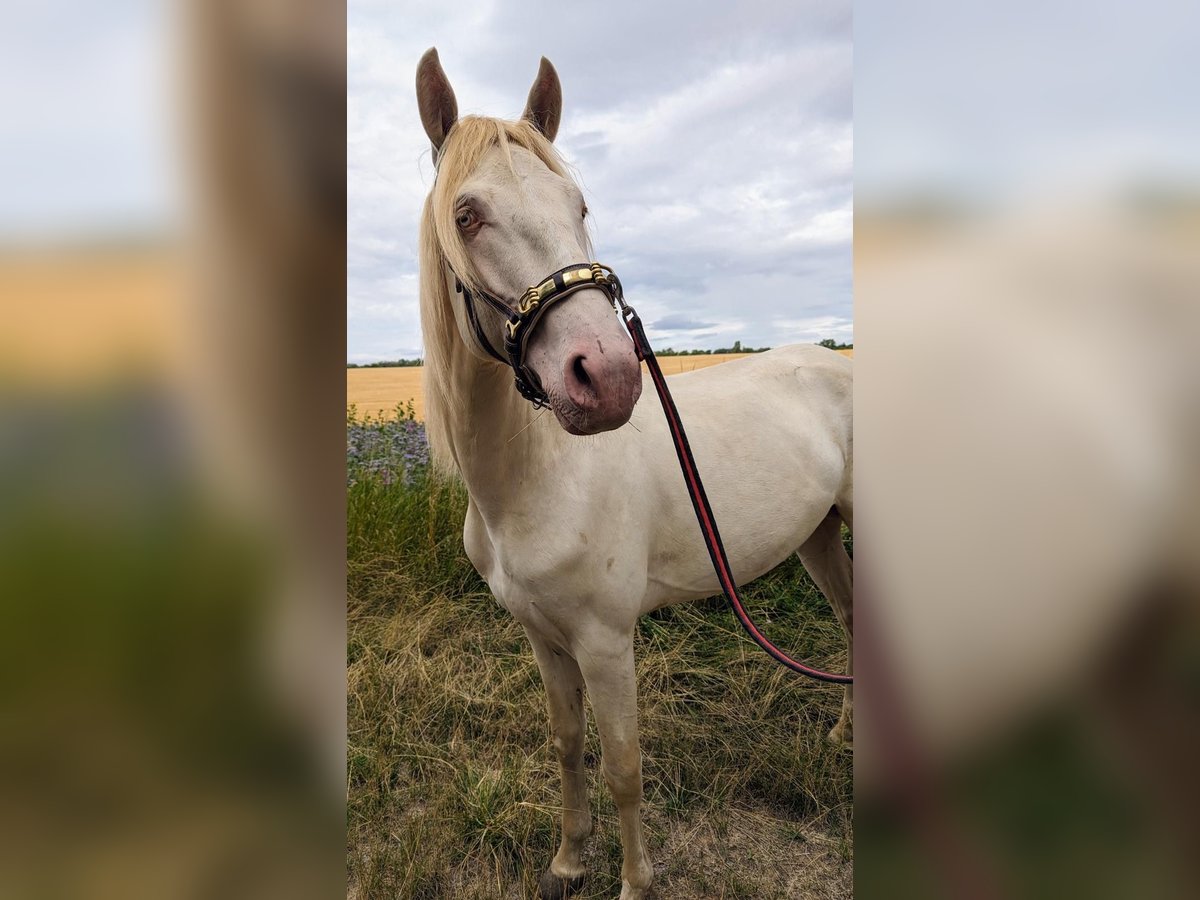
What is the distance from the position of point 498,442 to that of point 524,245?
48cm

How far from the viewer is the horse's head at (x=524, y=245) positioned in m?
1.01

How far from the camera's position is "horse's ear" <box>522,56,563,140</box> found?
4.52ft

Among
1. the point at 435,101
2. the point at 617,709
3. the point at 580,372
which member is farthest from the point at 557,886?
the point at 435,101

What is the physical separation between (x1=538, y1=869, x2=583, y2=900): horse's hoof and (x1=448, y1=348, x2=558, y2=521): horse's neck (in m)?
1.24

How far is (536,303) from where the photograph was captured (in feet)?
3.50

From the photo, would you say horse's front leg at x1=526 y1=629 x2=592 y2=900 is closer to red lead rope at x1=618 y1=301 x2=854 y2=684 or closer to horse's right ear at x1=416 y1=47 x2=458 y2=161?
red lead rope at x1=618 y1=301 x2=854 y2=684
